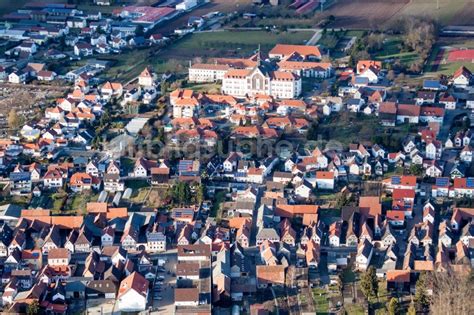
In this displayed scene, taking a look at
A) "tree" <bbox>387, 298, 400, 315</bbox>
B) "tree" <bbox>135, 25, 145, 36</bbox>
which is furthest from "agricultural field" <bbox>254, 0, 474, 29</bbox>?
"tree" <bbox>387, 298, 400, 315</bbox>

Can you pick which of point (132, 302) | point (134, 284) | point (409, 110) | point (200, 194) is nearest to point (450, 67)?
point (409, 110)

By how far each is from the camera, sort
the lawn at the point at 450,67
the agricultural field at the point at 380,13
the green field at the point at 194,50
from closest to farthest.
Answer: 1. the lawn at the point at 450,67
2. the green field at the point at 194,50
3. the agricultural field at the point at 380,13

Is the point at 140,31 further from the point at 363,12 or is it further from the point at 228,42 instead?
the point at 363,12

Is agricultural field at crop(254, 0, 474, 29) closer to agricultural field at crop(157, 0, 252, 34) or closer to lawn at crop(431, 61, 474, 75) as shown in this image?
→ agricultural field at crop(157, 0, 252, 34)

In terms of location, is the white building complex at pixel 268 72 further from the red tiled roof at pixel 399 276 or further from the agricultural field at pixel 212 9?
the red tiled roof at pixel 399 276

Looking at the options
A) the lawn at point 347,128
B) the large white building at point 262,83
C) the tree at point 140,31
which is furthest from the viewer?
the tree at point 140,31

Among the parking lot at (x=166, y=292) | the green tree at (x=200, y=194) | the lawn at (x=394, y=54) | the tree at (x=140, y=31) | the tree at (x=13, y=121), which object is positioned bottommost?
the parking lot at (x=166, y=292)

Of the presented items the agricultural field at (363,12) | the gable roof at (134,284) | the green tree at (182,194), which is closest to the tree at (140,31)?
the agricultural field at (363,12)
